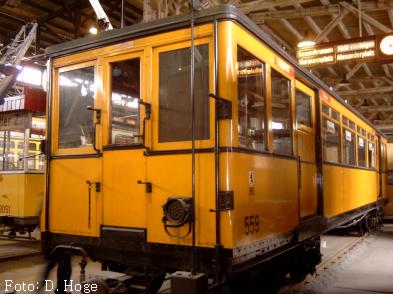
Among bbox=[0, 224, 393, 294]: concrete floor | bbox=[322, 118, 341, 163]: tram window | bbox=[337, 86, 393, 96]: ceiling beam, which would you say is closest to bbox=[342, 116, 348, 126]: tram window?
bbox=[322, 118, 341, 163]: tram window

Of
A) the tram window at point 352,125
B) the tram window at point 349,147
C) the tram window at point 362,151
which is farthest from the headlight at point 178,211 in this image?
the tram window at point 362,151

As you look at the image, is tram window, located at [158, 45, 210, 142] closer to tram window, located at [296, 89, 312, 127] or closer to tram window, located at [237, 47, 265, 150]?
tram window, located at [237, 47, 265, 150]

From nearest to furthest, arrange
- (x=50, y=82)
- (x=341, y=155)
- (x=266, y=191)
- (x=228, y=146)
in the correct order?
(x=228, y=146)
(x=266, y=191)
(x=50, y=82)
(x=341, y=155)

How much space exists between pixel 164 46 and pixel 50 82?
4.87 feet

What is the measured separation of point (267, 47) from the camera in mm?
4332

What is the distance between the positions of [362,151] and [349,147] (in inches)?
67.2

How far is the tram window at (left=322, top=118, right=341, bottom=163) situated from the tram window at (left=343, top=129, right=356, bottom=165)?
56 centimetres

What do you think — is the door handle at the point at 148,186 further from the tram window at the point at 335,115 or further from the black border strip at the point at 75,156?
the tram window at the point at 335,115

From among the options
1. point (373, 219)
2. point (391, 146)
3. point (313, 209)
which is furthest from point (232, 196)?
point (391, 146)

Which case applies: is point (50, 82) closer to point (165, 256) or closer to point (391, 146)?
point (165, 256)

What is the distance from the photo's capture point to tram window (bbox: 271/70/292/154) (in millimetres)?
4534

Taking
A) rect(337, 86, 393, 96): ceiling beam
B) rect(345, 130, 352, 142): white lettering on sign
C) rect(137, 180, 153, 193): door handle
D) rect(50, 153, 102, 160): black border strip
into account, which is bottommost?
rect(137, 180, 153, 193): door handle

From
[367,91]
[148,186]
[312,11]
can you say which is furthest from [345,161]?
[367,91]

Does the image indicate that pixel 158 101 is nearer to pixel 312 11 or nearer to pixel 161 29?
pixel 161 29
